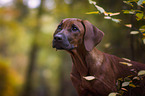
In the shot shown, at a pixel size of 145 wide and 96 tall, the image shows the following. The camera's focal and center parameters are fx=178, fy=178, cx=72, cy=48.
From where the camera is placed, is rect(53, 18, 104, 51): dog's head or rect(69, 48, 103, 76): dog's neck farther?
rect(69, 48, 103, 76): dog's neck

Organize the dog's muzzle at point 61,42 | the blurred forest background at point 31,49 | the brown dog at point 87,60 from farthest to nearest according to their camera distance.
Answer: the blurred forest background at point 31,49, the brown dog at point 87,60, the dog's muzzle at point 61,42

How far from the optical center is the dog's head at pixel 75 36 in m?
2.52

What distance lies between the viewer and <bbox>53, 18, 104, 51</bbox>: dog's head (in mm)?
2521

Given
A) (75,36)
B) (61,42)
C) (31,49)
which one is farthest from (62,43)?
(31,49)

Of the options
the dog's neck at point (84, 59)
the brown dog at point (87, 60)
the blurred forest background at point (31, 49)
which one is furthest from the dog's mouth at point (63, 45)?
the blurred forest background at point (31, 49)

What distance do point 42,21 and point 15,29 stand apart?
1.37 m

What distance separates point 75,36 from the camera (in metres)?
2.66

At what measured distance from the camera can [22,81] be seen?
836 centimetres

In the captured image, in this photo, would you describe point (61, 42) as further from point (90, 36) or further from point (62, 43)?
point (90, 36)

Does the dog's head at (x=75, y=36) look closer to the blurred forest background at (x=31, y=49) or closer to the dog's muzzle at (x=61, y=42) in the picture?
the dog's muzzle at (x=61, y=42)

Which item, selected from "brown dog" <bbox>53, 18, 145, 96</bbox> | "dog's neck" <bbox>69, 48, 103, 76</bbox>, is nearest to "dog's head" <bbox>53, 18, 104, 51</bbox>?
"brown dog" <bbox>53, 18, 145, 96</bbox>

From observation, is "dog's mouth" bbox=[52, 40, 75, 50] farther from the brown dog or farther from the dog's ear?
the dog's ear

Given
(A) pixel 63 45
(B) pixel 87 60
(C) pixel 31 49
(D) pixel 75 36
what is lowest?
(C) pixel 31 49

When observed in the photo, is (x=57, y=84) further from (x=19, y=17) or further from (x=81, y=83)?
(x=81, y=83)
